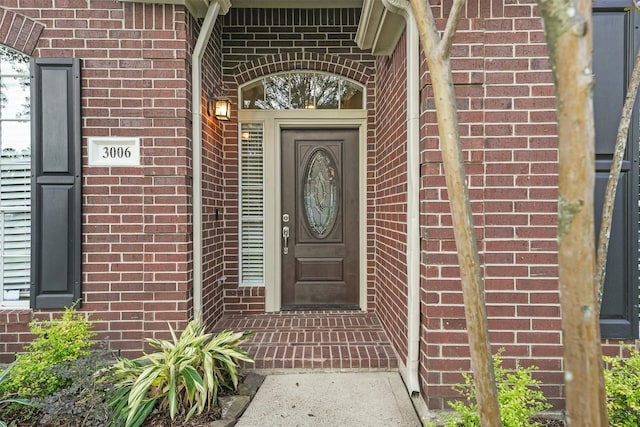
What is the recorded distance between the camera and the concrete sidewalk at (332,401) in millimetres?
2307

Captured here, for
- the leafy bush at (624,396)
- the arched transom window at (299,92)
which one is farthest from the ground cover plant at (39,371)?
the leafy bush at (624,396)

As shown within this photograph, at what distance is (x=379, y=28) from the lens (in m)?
2.99

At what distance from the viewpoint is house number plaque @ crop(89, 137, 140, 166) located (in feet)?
9.29

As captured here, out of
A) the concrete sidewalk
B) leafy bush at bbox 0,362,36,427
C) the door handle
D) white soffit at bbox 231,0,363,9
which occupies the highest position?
white soffit at bbox 231,0,363,9

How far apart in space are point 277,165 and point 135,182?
59.8 inches

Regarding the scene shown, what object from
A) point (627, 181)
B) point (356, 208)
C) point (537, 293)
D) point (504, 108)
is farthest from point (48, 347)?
point (627, 181)

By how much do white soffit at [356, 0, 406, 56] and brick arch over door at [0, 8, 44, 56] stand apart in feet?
8.20

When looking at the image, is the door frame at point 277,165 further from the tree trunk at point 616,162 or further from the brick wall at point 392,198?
the tree trunk at point 616,162

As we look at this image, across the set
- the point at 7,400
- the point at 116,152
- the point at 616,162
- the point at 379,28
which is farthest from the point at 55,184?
the point at 616,162

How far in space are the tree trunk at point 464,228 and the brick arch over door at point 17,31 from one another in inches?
119

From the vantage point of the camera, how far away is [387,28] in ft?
9.73

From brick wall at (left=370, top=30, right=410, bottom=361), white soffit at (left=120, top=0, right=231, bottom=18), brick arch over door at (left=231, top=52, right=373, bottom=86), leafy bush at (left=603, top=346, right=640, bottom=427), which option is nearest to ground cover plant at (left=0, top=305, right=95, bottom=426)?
brick wall at (left=370, top=30, right=410, bottom=361)

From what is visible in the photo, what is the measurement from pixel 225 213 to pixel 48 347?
6.20ft

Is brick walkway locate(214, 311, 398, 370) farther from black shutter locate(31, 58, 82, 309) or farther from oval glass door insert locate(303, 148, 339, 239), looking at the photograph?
black shutter locate(31, 58, 82, 309)
